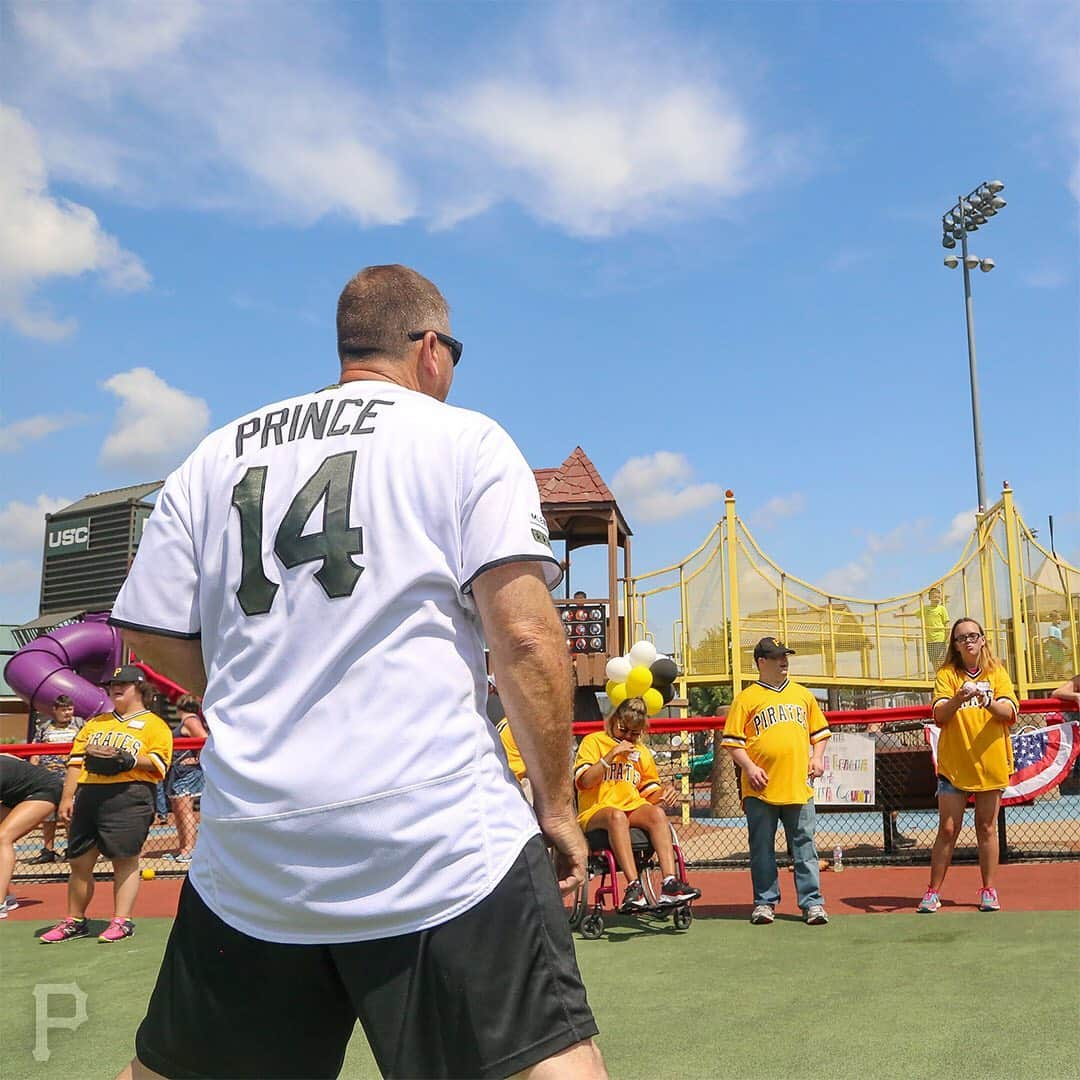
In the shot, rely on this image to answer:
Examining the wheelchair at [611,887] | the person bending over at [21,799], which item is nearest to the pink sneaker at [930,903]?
the wheelchair at [611,887]

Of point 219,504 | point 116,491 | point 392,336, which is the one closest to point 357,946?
point 219,504

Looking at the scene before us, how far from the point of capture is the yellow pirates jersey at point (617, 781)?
23.2 feet

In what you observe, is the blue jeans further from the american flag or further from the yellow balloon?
the american flag

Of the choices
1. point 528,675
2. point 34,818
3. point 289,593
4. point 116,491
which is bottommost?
point 34,818

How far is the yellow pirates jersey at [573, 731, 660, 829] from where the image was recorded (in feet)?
23.2

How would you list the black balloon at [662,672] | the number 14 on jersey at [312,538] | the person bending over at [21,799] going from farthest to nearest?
the black balloon at [662,672]
the person bending over at [21,799]
the number 14 on jersey at [312,538]

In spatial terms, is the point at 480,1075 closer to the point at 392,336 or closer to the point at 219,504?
the point at 219,504

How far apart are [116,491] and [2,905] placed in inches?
1370

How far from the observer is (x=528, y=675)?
1.83m

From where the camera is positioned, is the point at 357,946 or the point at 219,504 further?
the point at 219,504

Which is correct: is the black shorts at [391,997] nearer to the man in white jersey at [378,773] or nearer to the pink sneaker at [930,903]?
the man in white jersey at [378,773]

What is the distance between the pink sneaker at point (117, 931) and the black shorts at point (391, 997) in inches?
225

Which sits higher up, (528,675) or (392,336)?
(392,336)

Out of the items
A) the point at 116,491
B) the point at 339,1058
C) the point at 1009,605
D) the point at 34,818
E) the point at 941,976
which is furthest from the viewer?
the point at 116,491
